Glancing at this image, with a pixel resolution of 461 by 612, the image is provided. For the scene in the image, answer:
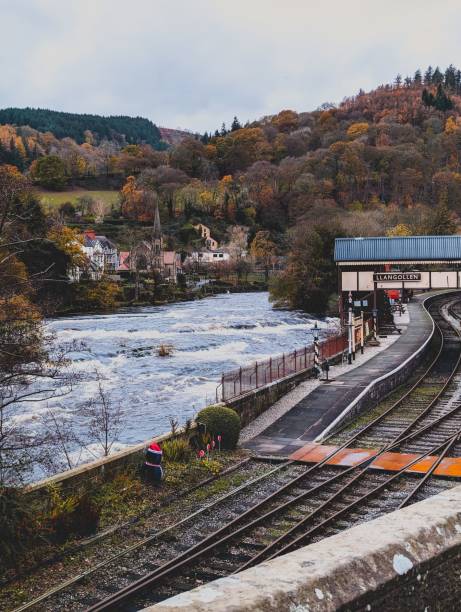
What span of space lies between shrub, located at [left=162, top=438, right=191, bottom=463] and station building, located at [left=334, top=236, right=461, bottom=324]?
24388mm

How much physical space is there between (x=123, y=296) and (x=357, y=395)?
2502 inches

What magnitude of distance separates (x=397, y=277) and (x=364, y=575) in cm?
3856

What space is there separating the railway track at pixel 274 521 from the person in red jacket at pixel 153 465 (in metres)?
2.10

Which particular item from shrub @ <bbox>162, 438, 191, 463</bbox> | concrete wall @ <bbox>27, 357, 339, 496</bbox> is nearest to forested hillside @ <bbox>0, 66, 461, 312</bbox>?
concrete wall @ <bbox>27, 357, 339, 496</bbox>

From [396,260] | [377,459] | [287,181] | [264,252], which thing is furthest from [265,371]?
[287,181]

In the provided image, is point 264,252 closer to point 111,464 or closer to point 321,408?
point 321,408

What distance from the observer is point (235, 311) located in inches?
2761

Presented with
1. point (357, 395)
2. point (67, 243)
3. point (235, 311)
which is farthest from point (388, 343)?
point (67, 243)

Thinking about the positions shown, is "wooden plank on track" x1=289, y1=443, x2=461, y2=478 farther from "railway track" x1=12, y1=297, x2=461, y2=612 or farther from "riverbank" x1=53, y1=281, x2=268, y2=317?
"riverbank" x1=53, y1=281, x2=268, y2=317

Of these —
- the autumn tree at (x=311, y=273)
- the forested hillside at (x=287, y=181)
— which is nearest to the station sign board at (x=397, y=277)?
the autumn tree at (x=311, y=273)

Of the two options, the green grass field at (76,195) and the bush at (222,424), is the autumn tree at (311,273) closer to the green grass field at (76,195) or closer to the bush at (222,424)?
the bush at (222,424)

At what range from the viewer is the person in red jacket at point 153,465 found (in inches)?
611

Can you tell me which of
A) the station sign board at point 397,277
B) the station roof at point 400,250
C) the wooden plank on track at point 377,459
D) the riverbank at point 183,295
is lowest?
the wooden plank on track at point 377,459

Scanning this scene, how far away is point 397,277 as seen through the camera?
40531 mm
